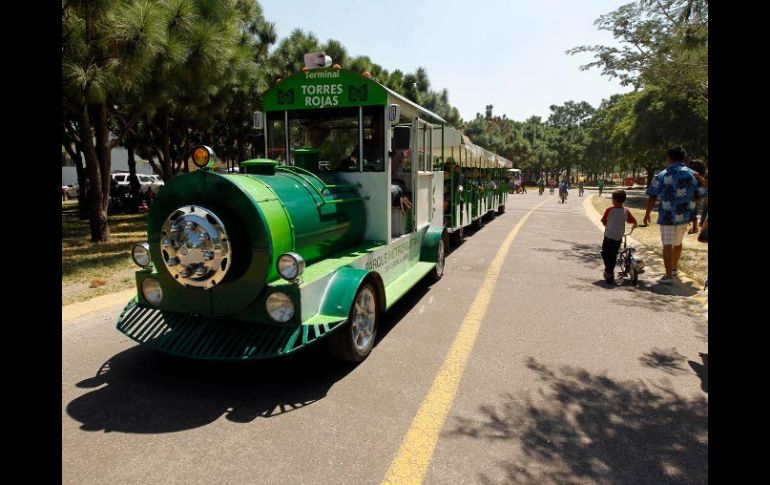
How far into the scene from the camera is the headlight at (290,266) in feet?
12.6

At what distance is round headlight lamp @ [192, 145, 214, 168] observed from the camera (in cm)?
409

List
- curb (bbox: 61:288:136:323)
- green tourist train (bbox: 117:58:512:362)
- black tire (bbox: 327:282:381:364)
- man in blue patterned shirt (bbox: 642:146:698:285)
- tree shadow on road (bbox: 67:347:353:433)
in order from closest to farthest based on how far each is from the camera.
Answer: tree shadow on road (bbox: 67:347:353:433)
green tourist train (bbox: 117:58:512:362)
black tire (bbox: 327:282:381:364)
curb (bbox: 61:288:136:323)
man in blue patterned shirt (bbox: 642:146:698:285)

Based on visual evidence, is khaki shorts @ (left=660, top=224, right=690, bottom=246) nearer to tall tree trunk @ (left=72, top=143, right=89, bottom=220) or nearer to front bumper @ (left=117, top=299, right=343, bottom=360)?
front bumper @ (left=117, top=299, right=343, bottom=360)

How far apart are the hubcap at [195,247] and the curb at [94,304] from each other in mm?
2773

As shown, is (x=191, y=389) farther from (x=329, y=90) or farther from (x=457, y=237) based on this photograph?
(x=457, y=237)

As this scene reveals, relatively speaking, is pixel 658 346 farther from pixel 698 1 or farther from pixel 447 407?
pixel 698 1

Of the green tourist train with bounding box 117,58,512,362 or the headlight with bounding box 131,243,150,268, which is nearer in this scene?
the green tourist train with bounding box 117,58,512,362

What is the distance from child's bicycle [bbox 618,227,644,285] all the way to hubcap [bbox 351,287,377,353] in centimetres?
471

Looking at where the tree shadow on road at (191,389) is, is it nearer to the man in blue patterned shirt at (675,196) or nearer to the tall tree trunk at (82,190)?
the man in blue patterned shirt at (675,196)

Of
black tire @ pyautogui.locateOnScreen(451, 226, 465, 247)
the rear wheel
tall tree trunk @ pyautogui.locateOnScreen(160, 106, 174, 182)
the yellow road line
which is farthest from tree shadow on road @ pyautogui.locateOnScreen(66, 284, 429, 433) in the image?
tall tree trunk @ pyautogui.locateOnScreen(160, 106, 174, 182)

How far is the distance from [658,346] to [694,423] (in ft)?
5.36
